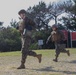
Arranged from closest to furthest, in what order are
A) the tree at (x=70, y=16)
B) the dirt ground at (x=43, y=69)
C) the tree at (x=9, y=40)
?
the dirt ground at (x=43, y=69) < the tree at (x=9, y=40) < the tree at (x=70, y=16)

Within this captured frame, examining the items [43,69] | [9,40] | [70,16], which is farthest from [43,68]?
[70,16]

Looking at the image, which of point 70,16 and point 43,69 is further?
point 70,16

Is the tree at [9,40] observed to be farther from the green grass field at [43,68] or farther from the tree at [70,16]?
the green grass field at [43,68]

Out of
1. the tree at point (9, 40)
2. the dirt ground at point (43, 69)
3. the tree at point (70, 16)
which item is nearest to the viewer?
the dirt ground at point (43, 69)

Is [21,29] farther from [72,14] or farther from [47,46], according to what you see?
[72,14]

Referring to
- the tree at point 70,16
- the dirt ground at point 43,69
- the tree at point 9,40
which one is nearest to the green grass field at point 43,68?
the dirt ground at point 43,69

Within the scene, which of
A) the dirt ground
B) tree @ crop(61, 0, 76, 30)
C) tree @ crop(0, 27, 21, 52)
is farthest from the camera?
tree @ crop(61, 0, 76, 30)

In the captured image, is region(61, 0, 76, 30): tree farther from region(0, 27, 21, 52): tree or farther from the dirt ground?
the dirt ground

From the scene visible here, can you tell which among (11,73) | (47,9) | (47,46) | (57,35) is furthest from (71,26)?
(11,73)

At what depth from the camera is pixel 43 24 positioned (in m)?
65.2

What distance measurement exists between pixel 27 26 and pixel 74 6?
5179cm

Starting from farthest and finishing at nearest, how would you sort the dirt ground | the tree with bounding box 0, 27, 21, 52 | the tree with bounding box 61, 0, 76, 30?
the tree with bounding box 61, 0, 76, 30, the tree with bounding box 0, 27, 21, 52, the dirt ground

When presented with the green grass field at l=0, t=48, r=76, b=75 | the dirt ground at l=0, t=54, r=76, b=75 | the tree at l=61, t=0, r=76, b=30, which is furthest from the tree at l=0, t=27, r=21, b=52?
the dirt ground at l=0, t=54, r=76, b=75

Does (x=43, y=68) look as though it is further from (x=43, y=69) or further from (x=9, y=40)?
(x=9, y=40)
